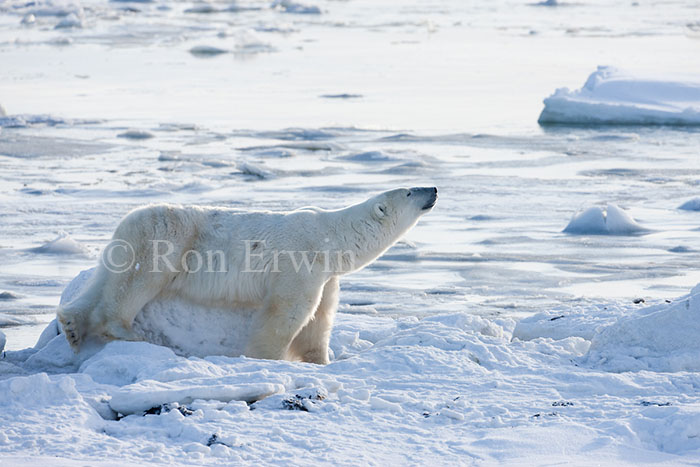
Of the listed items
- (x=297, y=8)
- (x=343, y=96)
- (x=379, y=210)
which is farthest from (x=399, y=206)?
(x=297, y=8)

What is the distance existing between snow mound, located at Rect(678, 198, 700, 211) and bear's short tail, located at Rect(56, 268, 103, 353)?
678 cm

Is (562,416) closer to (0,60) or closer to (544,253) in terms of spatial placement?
(544,253)

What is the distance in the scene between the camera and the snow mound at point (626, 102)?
15641 mm

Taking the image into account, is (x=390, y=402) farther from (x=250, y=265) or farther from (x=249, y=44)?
(x=249, y=44)

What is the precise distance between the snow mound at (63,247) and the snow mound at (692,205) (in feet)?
18.8

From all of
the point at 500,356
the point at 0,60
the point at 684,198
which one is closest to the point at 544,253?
the point at 684,198

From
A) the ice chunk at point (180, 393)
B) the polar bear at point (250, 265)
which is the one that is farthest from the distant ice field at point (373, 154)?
the ice chunk at point (180, 393)

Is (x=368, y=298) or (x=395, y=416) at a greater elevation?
(x=395, y=416)

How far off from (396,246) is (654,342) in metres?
4.09

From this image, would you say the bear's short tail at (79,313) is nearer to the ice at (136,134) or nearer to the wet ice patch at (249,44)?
the ice at (136,134)

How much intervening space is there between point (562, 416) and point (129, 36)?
2804cm

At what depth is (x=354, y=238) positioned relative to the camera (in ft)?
18.3

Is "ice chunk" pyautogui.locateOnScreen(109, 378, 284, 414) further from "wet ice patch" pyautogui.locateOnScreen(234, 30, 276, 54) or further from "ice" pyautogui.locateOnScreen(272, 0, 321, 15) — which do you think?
"ice" pyautogui.locateOnScreen(272, 0, 321, 15)

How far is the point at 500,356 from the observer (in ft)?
16.5
